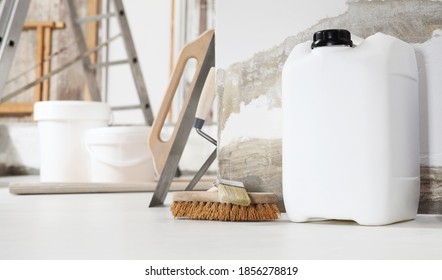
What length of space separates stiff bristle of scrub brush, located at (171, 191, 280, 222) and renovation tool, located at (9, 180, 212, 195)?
92cm

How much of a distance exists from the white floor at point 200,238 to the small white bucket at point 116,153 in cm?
104

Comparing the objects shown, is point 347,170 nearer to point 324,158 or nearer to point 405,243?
point 324,158

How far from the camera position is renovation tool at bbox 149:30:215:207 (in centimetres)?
124

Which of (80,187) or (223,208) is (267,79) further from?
(80,187)

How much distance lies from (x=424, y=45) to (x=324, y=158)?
1.10ft

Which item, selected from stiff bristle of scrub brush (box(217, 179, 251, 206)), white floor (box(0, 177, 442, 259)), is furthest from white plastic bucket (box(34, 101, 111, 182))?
stiff bristle of scrub brush (box(217, 179, 251, 206))

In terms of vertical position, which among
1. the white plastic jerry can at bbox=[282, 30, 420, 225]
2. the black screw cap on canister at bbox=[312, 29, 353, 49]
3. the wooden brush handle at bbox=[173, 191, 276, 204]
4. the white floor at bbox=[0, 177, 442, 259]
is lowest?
the white floor at bbox=[0, 177, 442, 259]

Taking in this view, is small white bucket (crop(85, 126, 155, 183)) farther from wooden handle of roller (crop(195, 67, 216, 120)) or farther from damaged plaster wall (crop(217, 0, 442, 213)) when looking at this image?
damaged plaster wall (crop(217, 0, 442, 213))

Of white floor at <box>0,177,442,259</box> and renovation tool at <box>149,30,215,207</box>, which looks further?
renovation tool at <box>149,30,215,207</box>

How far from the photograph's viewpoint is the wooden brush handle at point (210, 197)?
101 cm

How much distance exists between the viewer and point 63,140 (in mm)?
2271

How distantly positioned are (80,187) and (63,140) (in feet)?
1.36
